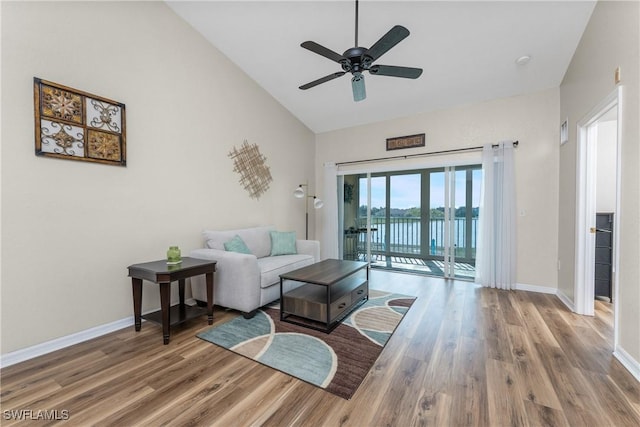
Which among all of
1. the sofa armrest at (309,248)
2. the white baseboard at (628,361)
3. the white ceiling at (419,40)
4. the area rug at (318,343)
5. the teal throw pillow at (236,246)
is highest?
the white ceiling at (419,40)

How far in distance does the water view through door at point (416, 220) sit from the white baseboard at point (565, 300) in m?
1.08

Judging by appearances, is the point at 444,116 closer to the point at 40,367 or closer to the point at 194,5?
the point at 194,5

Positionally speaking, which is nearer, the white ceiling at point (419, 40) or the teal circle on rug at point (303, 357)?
the teal circle on rug at point (303, 357)

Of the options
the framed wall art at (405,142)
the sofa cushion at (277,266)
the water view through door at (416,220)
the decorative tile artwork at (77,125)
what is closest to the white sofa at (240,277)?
the sofa cushion at (277,266)

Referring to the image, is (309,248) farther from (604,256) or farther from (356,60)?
(604,256)

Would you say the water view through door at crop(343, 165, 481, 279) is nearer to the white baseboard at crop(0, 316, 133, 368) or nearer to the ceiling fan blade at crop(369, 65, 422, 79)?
the ceiling fan blade at crop(369, 65, 422, 79)

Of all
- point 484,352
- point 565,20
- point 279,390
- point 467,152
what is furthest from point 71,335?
point 565,20

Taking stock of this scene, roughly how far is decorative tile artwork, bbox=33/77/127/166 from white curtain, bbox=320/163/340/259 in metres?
3.48

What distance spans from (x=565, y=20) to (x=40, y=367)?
545 centimetres

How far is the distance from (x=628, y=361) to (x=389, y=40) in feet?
9.40

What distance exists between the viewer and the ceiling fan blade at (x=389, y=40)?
73.5 inches

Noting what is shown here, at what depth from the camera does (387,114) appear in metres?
4.61

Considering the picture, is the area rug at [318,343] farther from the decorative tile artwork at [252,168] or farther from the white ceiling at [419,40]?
the white ceiling at [419,40]

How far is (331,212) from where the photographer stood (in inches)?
210
